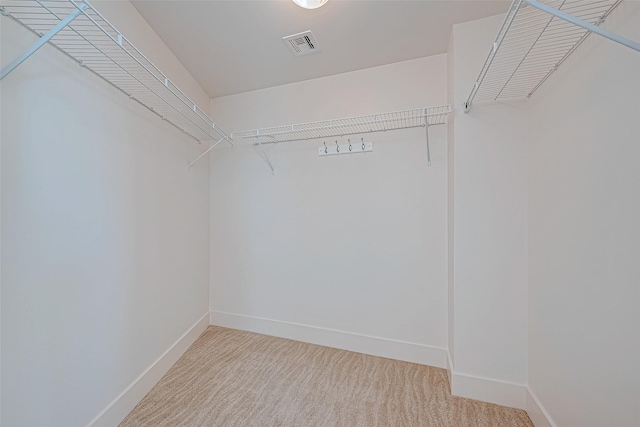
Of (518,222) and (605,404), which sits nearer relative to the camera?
(605,404)

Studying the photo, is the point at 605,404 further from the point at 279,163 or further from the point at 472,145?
the point at 279,163

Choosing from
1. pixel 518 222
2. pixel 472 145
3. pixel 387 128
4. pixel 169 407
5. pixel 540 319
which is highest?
pixel 387 128

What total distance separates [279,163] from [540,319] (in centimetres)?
213

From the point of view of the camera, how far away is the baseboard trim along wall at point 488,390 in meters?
1.41

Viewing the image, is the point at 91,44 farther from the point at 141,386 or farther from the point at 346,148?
the point at 141,386

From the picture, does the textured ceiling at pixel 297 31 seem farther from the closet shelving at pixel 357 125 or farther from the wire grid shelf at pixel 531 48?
the closet shelving at pixel 357 125

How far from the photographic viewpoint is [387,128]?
6.22 feet

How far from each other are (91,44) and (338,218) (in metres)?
1.72

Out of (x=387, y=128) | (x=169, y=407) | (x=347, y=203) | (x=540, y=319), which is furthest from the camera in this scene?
(x=347, y=203)

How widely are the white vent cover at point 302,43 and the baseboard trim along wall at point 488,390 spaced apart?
2458 millimetres

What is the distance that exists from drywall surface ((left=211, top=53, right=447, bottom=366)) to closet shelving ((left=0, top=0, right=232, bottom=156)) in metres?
0.81

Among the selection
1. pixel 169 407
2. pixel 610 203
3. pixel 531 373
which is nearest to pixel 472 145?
pixel 610 203

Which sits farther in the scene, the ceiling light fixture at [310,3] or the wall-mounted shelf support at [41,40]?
the ceiling light fixture at [310,3]

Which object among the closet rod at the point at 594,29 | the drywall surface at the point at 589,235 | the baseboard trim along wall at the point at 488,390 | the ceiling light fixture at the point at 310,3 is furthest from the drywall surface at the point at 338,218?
the closet rod at the point at 594,29
